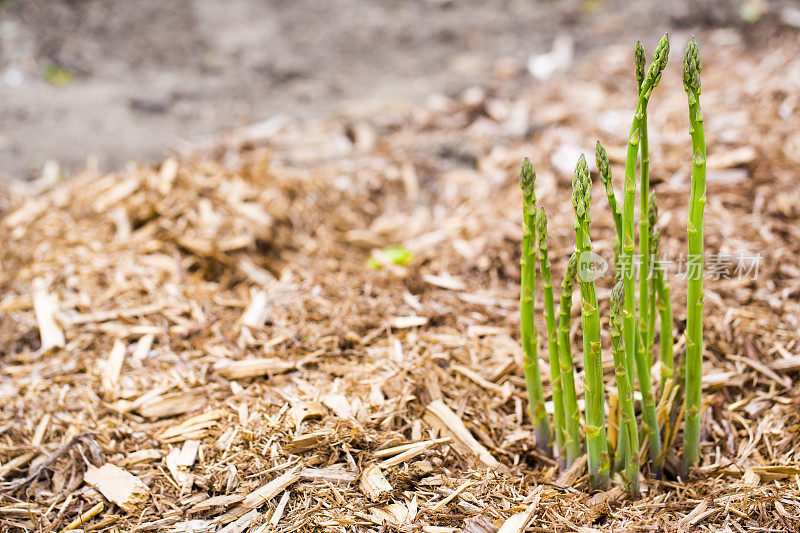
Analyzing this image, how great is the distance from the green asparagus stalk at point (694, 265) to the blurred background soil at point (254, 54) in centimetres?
328

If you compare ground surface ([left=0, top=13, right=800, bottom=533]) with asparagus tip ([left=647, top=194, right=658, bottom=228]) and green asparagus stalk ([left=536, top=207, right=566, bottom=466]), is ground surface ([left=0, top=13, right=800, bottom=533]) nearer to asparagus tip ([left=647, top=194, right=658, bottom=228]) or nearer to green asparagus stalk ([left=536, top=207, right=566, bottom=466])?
green asparagus stalk ([left=536, top=207, right=566, bottom=466])

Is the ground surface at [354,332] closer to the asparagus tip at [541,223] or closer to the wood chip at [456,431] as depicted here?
the wood chip at [456,431]

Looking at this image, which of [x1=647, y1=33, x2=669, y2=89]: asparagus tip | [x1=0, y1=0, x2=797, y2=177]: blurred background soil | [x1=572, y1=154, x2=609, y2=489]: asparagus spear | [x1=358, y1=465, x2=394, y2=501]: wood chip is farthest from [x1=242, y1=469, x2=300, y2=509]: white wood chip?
[x1=0, y1=0, x2=797, y2=177]: blurred background soil

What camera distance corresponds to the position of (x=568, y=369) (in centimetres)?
168

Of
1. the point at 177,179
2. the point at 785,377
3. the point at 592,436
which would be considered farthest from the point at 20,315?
the point at 785,377

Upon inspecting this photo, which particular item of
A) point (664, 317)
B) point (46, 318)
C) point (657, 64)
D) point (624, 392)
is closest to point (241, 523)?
point (624, 392)

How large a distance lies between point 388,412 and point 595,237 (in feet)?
4.68

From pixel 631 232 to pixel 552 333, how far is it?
359 mm

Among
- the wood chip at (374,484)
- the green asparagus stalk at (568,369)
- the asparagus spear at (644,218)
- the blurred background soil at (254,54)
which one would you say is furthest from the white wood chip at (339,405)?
the blurred background soil at (254,54)

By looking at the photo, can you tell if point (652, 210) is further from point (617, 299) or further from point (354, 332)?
point (354, 332)

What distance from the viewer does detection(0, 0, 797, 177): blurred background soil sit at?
14.6ft

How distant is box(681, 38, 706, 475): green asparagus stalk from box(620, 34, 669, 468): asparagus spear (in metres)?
0.07

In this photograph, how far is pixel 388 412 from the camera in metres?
2.03

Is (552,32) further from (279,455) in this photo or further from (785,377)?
(279,455)
